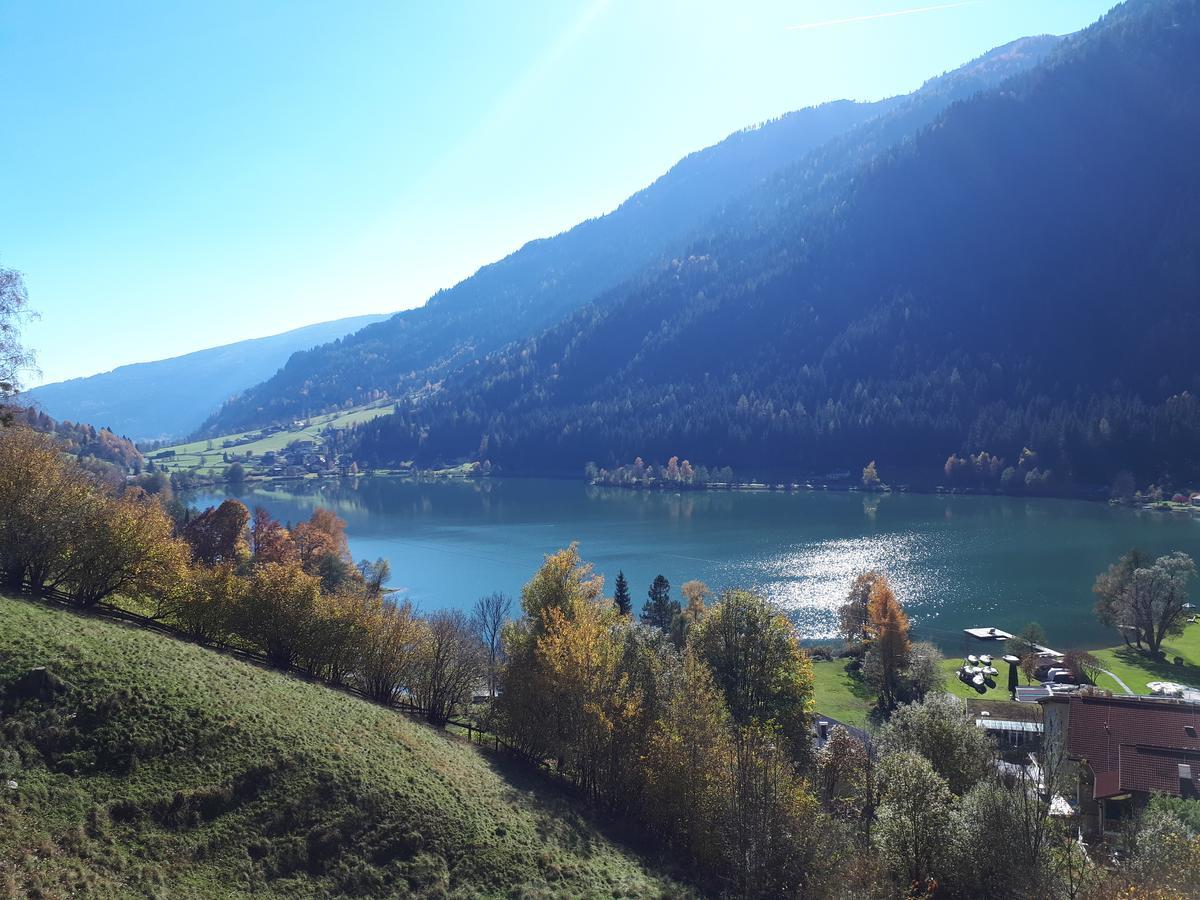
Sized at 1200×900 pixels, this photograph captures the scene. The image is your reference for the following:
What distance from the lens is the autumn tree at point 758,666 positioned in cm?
3372

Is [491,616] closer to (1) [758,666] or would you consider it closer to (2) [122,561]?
(1) [758,666]

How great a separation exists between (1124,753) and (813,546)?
7543 cm

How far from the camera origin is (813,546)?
10531 centimetres

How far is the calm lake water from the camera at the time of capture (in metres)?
76.5

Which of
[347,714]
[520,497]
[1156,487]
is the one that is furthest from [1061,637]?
[520,497]

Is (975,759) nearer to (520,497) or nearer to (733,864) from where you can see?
(733,864)

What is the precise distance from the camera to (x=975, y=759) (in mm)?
30000

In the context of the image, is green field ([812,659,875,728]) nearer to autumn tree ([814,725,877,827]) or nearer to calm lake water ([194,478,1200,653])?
calm lake water ([194,478,1200,653])

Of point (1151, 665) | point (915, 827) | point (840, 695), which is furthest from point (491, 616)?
point (915, 827)

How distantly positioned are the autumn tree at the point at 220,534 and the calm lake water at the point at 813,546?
21.3m

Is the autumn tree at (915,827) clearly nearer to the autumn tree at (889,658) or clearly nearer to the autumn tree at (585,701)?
the autumn tree at (585,701)

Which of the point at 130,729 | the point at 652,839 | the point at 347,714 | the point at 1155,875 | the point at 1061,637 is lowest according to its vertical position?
the point at 1061,637

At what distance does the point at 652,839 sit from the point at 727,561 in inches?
2856

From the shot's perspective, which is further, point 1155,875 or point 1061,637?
point 1061,637
